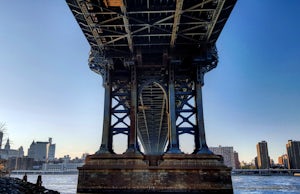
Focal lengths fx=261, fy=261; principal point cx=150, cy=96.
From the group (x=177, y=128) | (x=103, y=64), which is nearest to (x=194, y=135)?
(x=177, y=128)

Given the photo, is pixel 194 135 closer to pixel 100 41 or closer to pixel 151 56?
pixel 151 56

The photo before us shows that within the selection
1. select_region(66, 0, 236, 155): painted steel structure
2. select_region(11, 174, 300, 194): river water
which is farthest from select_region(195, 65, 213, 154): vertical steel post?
select_region(11, 174, 300, 194): river water

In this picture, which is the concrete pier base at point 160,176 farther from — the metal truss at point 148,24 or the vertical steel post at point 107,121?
the metal truss at point 148,24

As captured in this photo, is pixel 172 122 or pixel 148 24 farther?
pixel 172 122

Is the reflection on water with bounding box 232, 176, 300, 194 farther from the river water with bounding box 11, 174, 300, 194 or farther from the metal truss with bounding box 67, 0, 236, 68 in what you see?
the metal truss with bounding box 67, 0, 236, 68

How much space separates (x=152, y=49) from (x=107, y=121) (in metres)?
7.53

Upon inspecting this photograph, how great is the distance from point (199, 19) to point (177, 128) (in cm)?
926

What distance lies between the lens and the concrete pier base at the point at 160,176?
18.4 m

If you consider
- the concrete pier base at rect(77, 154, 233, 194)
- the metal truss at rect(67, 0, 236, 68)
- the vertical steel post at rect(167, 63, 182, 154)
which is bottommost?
the concrete pier base at rect(77, 154, 233, 194)

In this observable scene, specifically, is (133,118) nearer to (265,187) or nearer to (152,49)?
(152,49)

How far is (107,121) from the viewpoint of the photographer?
73.4 ft

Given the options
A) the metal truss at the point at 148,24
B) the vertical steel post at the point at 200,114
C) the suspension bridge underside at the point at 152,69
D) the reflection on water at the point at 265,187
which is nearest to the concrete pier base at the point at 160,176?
the suspension bridge underside at the point at 152,69

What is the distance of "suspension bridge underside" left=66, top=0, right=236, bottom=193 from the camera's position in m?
18.5

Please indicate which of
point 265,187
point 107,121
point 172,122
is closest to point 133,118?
point 107,121
